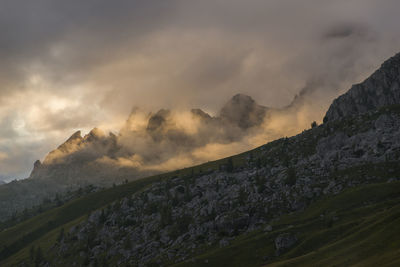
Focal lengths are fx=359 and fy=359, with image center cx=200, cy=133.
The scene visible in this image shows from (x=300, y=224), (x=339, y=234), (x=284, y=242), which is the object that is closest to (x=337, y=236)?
(x=339, y=234)

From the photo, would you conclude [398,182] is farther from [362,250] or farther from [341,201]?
[362,250]


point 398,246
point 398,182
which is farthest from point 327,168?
point 398,246

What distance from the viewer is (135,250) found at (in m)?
178

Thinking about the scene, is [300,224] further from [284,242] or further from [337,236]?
[337,236]

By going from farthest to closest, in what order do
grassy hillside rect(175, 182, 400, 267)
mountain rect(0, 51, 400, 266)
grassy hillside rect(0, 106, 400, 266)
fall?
mountain rect(0, 51, 400, 266)
grassy hillside rect(0, 106, 400, 266)
grassy hillside rect(175, 182, 400, 267)

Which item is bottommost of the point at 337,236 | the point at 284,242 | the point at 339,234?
the point at 284,242

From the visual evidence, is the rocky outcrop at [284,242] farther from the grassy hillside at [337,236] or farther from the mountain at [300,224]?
the grassy hillside at [337,236]

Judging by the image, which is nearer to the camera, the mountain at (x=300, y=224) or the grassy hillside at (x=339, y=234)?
the grassy hillside at (x=339, y=234)

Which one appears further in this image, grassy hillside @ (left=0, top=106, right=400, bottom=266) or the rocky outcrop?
the rocky outcrop

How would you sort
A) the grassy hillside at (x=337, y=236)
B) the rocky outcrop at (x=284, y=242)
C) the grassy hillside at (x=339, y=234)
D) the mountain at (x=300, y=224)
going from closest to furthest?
the grassy hillside at (x=337, y=236) → the grassy hillside at (x=339, y=234) → the mountain at (x=300, y=224) → the rocky outcrop at (x=284, y=242)

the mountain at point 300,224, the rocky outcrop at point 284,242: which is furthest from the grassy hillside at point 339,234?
the rocky outcrop at point 284,242

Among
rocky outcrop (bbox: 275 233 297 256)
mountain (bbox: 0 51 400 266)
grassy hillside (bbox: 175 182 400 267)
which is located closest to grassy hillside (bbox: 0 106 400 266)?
grassy hillside (bbox: 175 182 400 267)

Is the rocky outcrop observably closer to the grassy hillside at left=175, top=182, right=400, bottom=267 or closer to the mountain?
the mountain

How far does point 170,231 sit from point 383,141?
12091 cm
